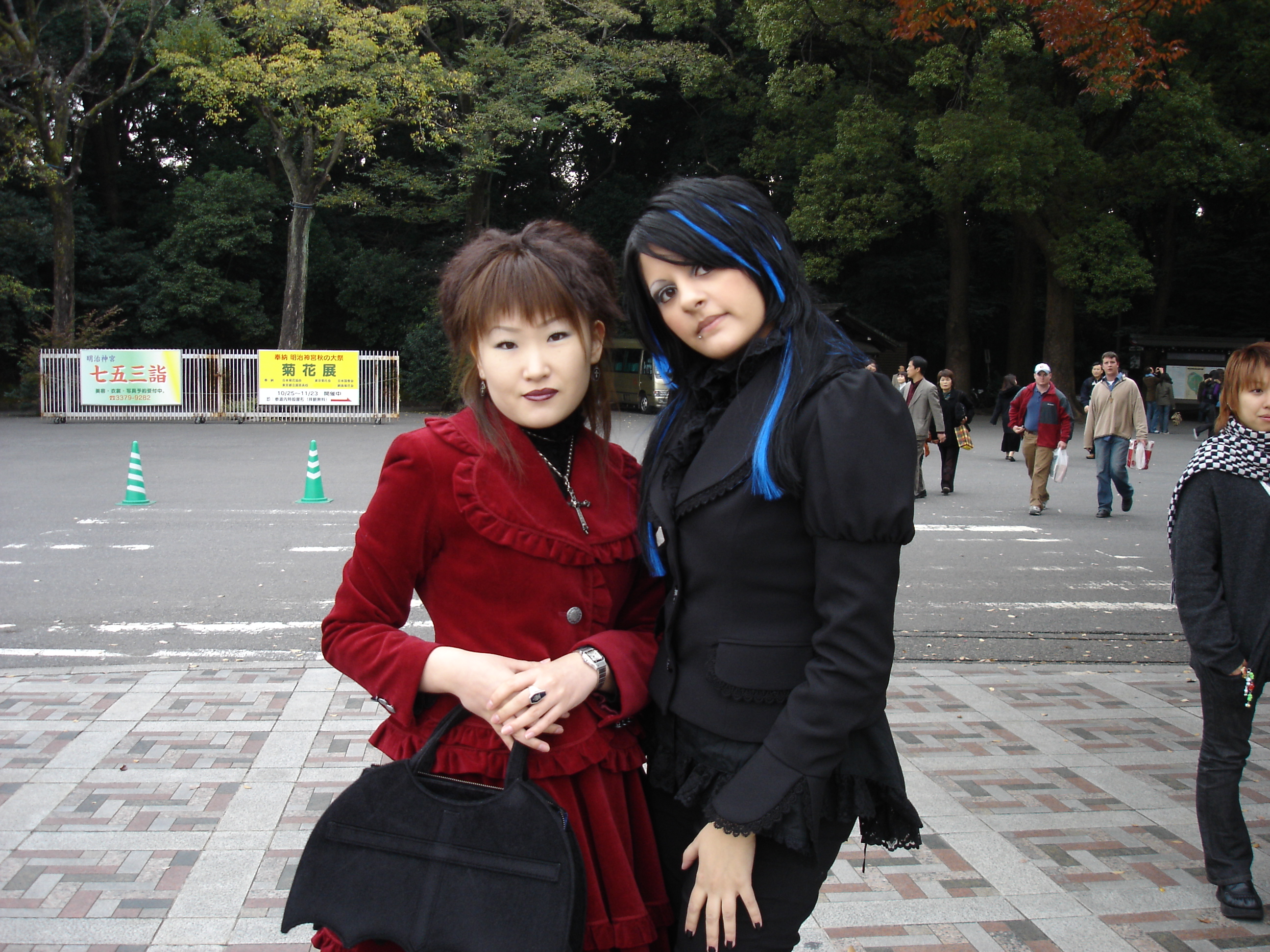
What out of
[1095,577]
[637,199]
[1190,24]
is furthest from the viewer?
[637,199]

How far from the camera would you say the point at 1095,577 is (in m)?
8.71

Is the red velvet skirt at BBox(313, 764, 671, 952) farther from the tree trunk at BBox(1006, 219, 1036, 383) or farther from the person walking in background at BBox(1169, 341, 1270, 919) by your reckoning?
the tree trunk at BBox(1006, 219, 1036, 383)

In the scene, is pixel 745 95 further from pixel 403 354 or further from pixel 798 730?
pixel 798 730

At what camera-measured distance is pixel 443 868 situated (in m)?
1.64

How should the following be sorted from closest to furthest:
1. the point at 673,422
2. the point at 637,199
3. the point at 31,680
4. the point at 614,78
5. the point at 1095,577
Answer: the point at 673,422, the point at 31,680, the point at 1095,577, the point at 614,78, the point at 637,199

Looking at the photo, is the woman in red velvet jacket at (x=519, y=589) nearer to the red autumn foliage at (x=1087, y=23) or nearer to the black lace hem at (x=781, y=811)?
the black lace hem at (x=781, y=811)

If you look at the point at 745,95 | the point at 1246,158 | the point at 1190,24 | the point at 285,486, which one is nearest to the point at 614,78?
the point at 745,95

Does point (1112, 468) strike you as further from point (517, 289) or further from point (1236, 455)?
point (517, 289)

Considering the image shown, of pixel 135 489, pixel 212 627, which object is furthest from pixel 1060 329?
pixel 212 627

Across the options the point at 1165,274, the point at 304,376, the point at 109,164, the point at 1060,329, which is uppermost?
the point at 109,164

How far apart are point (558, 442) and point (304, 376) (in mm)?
25113

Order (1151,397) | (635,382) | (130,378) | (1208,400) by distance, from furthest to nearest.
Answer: (635,382)
(1151,397)
(1208,400)
(130,378)

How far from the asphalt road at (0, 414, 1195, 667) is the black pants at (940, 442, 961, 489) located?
A: 443mm

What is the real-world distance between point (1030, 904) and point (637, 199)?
32555 mm
